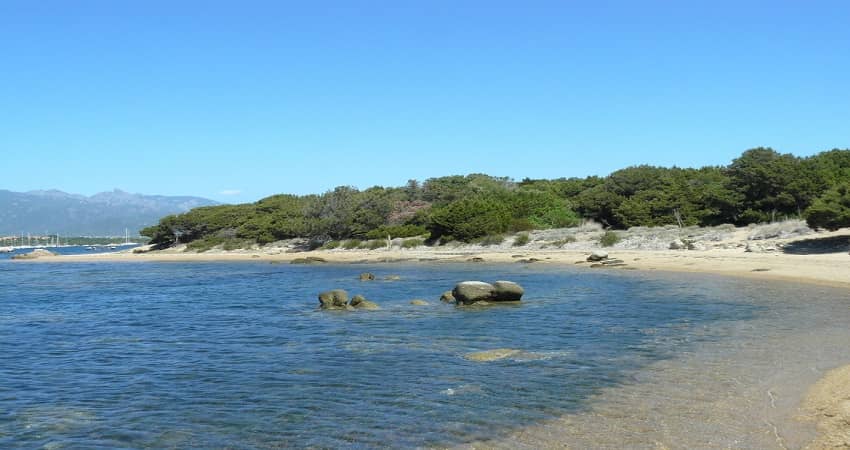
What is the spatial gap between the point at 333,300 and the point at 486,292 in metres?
6.05

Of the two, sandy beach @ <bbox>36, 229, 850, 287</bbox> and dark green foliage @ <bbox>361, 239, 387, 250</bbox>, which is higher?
dark green foliage @ <bbox>361, 239, 387, 250</bbox>

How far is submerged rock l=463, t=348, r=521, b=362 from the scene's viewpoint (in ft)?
49.7

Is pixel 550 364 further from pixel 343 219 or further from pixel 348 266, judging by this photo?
pixel 343 219

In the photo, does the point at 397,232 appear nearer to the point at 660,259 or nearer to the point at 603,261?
the point at 603,261

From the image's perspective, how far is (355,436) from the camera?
9.66 m

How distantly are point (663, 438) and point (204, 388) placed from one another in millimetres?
8609

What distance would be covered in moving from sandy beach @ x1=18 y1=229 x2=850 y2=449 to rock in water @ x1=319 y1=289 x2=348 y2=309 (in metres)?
16.5

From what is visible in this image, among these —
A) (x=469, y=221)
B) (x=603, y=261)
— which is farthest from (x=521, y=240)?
(x=603, y=261)

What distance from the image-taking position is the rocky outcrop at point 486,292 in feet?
84.0

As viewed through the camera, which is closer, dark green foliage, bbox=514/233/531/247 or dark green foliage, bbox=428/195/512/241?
dark green foliage, bbox=514/233/531/247

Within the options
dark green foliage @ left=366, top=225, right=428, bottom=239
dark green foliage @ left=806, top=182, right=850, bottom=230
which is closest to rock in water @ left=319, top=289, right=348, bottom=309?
dark green foliage @ left=806, top=182, right=850, bottom=230

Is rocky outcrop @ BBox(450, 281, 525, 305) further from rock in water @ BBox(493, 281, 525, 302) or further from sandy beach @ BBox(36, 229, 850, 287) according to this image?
sandy beach @ BBox(36, 229, 850, 287)

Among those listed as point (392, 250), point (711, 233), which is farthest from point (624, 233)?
point (392, 250)

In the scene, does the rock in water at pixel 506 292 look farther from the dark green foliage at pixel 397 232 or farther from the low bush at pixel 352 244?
the low bush at pixel 352 244
